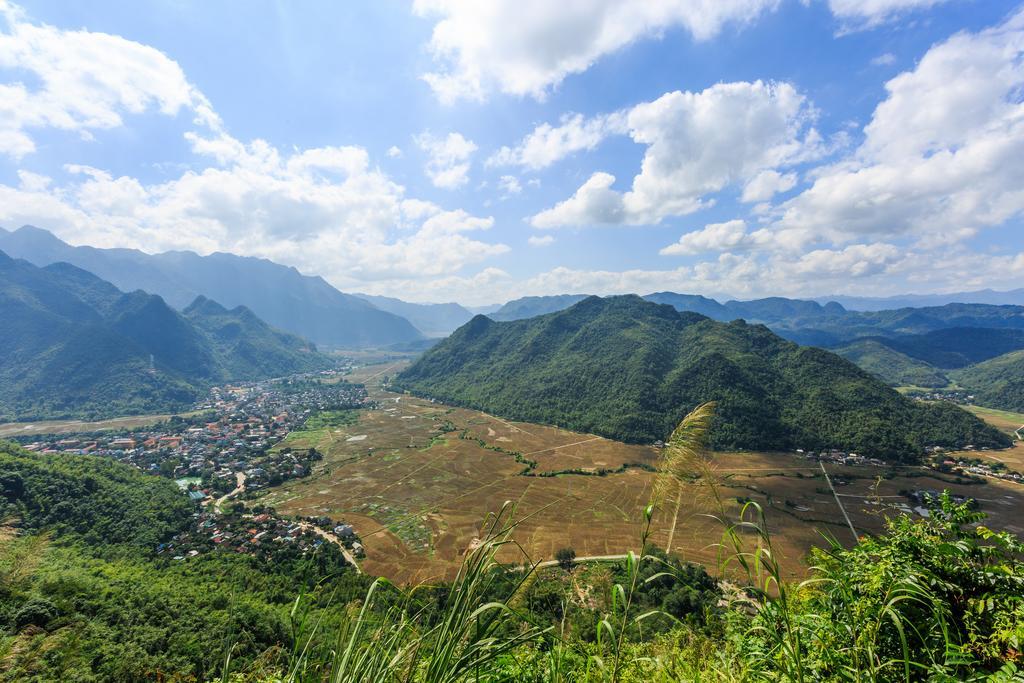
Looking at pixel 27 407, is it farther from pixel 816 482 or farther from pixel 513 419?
pixel 816 482

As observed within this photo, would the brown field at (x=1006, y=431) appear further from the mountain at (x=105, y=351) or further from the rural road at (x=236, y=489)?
the mountain at (x=105, y=351)

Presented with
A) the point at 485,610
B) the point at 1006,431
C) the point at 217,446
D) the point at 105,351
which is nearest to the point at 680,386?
the point at 1006,431

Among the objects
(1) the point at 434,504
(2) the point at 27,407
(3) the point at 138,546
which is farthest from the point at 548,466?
(2) the point at 27,407

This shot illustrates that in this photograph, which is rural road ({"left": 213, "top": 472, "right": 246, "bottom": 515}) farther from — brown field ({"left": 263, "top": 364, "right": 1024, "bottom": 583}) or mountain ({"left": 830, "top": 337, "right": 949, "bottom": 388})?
mountain ({"left": 830, "top": 337, "right": 949, "bottom": 388})

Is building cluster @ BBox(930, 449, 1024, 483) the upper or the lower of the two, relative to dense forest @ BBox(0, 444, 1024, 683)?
lower

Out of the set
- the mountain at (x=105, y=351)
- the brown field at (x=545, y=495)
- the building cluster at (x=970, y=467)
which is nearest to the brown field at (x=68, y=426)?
the mountain at (x=105, y=351)

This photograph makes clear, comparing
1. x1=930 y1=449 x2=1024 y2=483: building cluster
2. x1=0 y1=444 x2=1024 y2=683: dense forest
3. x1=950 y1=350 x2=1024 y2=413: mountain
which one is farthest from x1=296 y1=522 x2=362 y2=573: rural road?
x1=950 y1=350 x2=1024 y2=413: mountain
